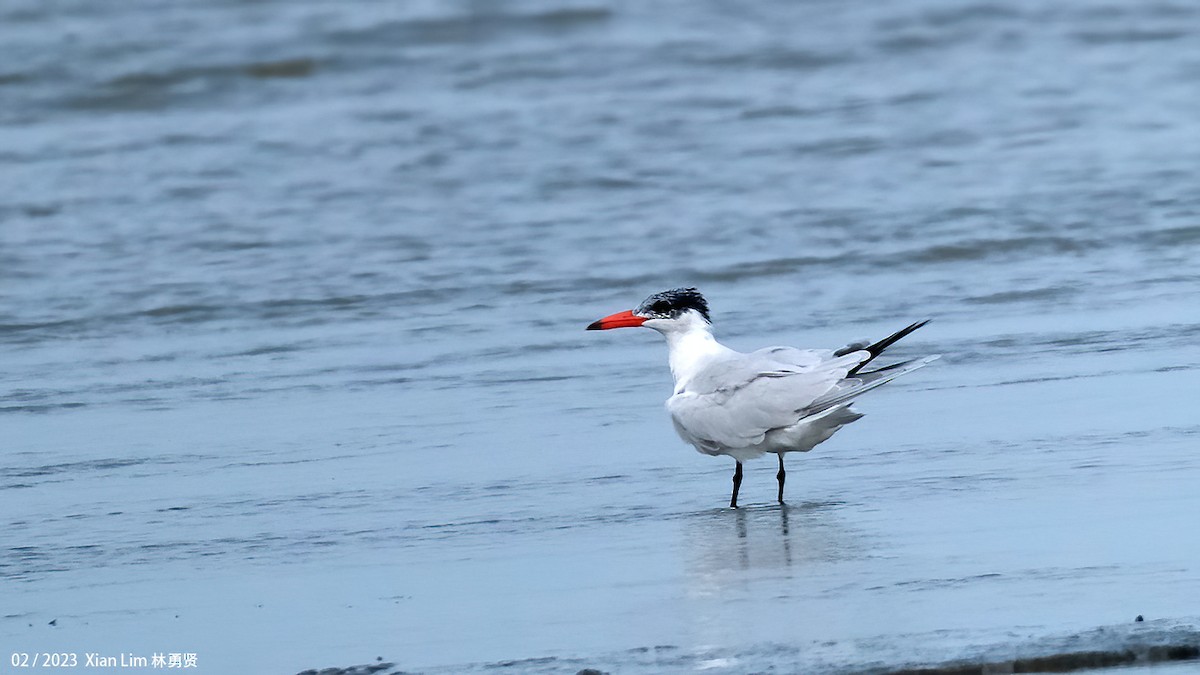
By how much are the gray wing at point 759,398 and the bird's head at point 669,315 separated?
497 millimetres

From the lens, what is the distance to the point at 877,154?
1244cm

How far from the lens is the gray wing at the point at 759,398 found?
566 centimetres

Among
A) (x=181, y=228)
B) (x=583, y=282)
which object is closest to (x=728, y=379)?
(x=583, y=282)

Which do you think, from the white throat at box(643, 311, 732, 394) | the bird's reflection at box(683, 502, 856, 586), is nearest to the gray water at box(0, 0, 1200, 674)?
the bird's reflection at box(683, 502, 856, 586)

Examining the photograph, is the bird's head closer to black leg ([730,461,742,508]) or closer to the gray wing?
the gray wing

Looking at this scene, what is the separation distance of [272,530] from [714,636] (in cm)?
174

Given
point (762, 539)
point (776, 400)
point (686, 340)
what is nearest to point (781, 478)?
point (776, 400)

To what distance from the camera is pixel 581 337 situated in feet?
26.2

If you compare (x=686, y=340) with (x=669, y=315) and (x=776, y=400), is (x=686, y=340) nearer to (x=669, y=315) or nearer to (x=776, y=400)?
(x=669, y=315)

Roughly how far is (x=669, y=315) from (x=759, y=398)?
29.5 inches

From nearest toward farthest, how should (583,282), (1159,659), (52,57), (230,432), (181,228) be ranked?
(1159,659), (230,432), (583,282), (181,228), (52,57)

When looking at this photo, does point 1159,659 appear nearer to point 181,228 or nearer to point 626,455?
point 626,455

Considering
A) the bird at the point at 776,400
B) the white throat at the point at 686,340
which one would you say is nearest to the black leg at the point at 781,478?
the bird at the point at 776,400

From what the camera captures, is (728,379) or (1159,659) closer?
(1159,659)
